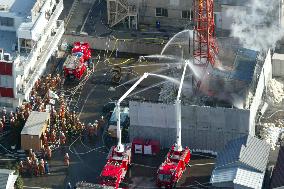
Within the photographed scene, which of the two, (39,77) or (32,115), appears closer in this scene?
(32,115)

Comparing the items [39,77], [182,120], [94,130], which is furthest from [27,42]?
[182,120]

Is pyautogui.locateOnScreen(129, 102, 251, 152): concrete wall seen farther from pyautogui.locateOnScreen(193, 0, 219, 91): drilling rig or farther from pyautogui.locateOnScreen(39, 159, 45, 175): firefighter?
pyautogui.locateOnScreen(39, 159, 45, 175): firefighter

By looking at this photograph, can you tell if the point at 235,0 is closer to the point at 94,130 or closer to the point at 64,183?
the point at 94,130

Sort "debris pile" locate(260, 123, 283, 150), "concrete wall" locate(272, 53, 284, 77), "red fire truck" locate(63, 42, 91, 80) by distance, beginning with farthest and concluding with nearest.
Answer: "concrete wall" locate(272, 53, 284, 77) < "red fire truck" locate(63, 42, 91, 80) < "debris pile" locate(260, 123, 283, 150)

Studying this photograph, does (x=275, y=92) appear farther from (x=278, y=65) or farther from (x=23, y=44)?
(x=23, y=44)

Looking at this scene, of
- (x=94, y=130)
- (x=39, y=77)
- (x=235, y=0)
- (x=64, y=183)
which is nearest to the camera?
(x=64, y=183)

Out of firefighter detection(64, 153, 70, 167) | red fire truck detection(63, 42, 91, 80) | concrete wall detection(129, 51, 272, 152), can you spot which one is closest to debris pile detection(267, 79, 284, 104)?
concrete wall detection(129, 51, 272, 152)

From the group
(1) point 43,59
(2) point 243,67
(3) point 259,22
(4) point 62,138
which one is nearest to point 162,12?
(3) point 259,22
